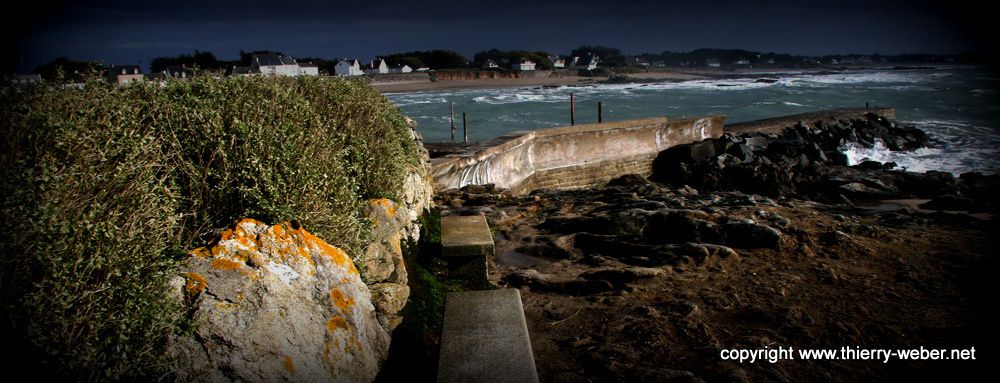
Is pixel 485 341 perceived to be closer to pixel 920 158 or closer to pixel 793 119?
pixel 793 119

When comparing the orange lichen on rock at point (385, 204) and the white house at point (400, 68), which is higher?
the white house at point (400, 68)

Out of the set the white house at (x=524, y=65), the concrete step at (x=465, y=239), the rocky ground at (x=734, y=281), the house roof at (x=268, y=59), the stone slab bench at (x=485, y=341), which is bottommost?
the rocky ground at (x=734, y=281)

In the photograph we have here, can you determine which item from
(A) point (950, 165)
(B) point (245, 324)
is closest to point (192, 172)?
(B) point (245, 324)

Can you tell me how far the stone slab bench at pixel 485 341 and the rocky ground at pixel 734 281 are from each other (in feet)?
2.08

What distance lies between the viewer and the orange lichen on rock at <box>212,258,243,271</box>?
92.9 inches

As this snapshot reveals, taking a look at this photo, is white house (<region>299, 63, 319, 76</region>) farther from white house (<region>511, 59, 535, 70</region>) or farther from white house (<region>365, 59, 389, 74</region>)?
white house (<region>511, 59, 535, 70</region>)

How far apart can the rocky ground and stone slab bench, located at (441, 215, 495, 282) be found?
0.58 metres

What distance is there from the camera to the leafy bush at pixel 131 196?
1769mm

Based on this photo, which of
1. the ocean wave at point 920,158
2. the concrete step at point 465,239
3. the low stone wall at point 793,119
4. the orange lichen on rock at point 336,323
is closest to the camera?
the orange lichen on rock at point 336,323

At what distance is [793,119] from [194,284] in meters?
23.3

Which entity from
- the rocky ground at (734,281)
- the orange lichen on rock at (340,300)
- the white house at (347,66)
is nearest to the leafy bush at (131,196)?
the orange lichen on rock at (340,300)

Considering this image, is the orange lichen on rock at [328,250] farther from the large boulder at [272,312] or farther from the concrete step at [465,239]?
the concrete step at [465,239]

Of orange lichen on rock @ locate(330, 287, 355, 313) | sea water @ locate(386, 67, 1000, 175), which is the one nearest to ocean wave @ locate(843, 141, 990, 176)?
sea water @ locate(386, 67, 1000, 175)

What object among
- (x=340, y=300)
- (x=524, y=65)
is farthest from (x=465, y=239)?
(x=524, y=65)
